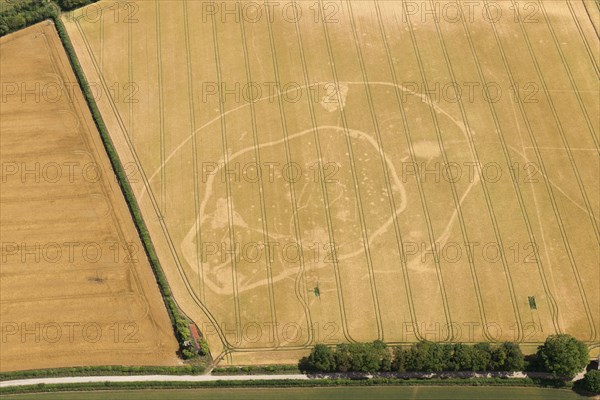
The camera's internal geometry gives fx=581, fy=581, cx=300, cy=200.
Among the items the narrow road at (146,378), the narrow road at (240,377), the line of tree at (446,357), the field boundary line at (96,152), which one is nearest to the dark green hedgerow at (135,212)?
the field boundary line at (96,152)

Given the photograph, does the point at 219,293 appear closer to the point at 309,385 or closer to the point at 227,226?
the point at 227,226

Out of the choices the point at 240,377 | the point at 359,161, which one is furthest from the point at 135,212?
the point at 359,161

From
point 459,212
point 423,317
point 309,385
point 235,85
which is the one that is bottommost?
point 309,385

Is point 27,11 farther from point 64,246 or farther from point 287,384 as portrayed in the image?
point 287,384

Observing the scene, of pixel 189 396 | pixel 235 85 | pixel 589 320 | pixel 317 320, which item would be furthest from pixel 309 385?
pixel 235 85

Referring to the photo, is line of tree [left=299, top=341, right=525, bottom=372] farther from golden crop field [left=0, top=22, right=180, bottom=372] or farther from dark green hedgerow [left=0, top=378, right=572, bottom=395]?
golden crop field [left=0, top=22, right=180, bottom=372]

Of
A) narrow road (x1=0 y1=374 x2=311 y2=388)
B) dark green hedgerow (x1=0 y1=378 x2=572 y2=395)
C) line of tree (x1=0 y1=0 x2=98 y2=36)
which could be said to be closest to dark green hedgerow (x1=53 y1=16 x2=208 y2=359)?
line of tree (x1=0 y1=0 x2=98 y2=36)

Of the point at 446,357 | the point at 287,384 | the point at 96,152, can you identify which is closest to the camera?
the point at 446,357
